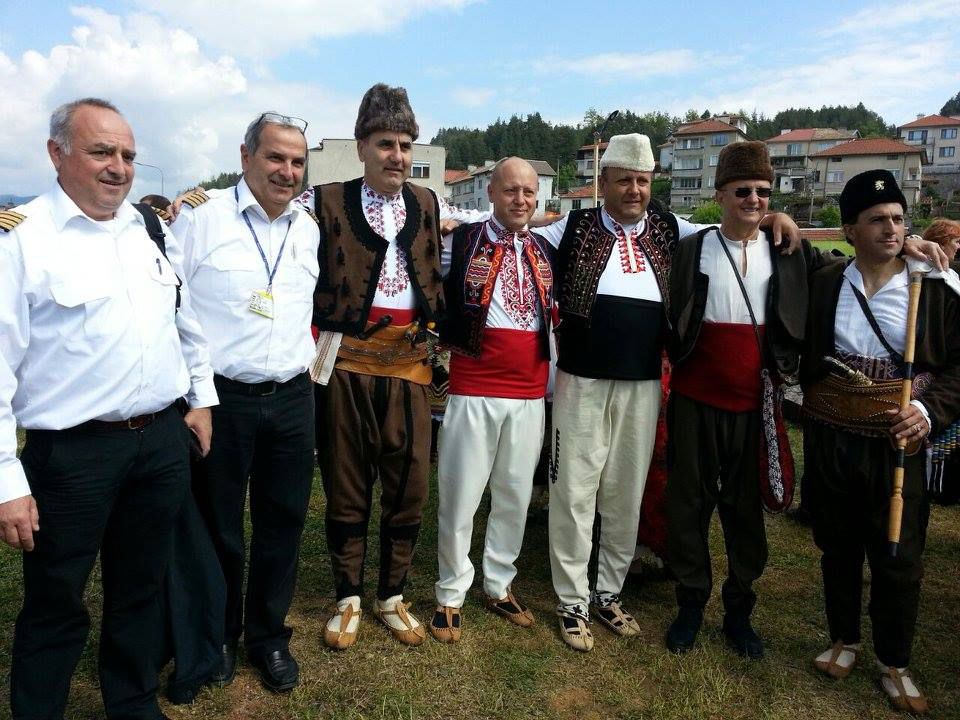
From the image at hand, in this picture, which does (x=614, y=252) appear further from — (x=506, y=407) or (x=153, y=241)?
(x=153, y=241)

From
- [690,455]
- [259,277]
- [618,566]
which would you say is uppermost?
[259,277]

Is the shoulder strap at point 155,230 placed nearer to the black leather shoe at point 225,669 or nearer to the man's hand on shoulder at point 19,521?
the man's hand on shoulder at point 19,521

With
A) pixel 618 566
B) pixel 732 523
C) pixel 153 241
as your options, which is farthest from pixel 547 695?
pixel 153 241

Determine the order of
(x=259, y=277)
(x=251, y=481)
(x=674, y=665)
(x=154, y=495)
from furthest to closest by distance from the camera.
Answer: (x=674, y=665) < (x=251, y=481) < (x=259, y=277) < (x=154, y=495)

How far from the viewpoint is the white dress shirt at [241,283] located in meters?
2.63

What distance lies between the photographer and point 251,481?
2939 millimetres

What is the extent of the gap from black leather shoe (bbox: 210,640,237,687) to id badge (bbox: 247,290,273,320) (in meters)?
1.42

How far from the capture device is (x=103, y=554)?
95.6 inches

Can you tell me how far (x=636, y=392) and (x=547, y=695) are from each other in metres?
1.39

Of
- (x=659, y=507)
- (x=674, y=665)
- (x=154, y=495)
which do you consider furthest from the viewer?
(x=659, y=507)

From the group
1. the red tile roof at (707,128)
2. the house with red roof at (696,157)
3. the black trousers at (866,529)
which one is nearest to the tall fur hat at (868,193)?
the black trousers at (866,529)

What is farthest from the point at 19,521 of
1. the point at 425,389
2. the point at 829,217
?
the point at 829,217

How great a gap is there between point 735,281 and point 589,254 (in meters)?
0.67

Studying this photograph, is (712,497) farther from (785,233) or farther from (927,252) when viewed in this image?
(927,252)
